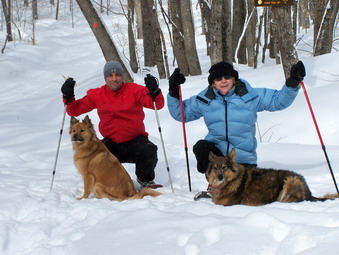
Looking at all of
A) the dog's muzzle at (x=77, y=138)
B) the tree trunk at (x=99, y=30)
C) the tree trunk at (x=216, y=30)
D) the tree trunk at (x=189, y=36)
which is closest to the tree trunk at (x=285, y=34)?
the tree trunk at (x=216, y=30)

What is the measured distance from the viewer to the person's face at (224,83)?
438 centimetres

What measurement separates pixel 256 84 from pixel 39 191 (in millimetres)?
5928

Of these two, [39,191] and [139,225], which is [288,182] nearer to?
[139,225]

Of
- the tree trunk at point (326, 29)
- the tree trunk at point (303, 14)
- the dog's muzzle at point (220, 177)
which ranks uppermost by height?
the tree trunk at point (303, 14)

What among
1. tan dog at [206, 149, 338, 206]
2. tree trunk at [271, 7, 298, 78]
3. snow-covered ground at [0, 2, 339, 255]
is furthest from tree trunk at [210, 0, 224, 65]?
tan dog at [206, 149, 338, 206]

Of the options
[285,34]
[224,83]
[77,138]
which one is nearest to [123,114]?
[77,138]

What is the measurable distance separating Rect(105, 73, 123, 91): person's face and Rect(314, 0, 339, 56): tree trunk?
7.02 meters

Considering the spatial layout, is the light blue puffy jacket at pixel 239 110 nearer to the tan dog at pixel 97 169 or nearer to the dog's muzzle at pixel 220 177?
the dog's muzzle at pixel 220 177

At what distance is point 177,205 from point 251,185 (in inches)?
33.2

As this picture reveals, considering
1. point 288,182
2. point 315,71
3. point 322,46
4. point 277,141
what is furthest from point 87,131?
point 322,46

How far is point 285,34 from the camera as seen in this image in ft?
27.1

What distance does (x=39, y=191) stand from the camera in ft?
16.2

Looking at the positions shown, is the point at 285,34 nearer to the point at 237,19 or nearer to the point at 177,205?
the point at 177,205

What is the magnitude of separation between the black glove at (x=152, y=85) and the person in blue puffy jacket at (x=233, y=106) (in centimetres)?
34
